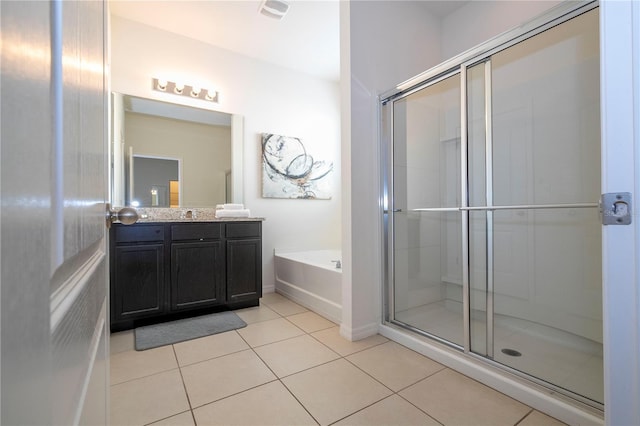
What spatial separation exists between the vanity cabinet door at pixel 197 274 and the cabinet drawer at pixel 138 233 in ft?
0.49

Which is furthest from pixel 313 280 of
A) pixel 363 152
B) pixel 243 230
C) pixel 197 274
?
pixel 363 152

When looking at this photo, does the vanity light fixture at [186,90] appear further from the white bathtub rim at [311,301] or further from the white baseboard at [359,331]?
the white baseboard at [359,331]

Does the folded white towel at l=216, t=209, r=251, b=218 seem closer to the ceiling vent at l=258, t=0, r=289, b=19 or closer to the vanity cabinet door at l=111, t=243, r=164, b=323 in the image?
the vanity cabinet door at l=111, t=243, r=164, b=323

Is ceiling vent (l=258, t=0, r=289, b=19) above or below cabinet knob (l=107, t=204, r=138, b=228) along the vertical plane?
above

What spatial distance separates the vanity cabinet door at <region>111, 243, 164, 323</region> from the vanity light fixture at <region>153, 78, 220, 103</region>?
1.60 metres

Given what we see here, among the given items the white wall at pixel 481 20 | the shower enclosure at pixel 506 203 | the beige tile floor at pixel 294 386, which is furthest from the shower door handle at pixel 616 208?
the white wall at pixel 481 20

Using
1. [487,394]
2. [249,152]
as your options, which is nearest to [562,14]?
[487,394]

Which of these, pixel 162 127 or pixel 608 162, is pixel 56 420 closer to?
pixel 608 162

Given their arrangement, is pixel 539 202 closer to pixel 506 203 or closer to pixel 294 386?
pixel 506 203

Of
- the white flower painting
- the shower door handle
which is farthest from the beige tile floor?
the white flower painting

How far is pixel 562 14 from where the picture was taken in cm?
131

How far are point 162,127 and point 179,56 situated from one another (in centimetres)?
76

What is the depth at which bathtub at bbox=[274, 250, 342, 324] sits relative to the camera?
2.43 metres

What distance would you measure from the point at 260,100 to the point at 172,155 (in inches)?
46.3
